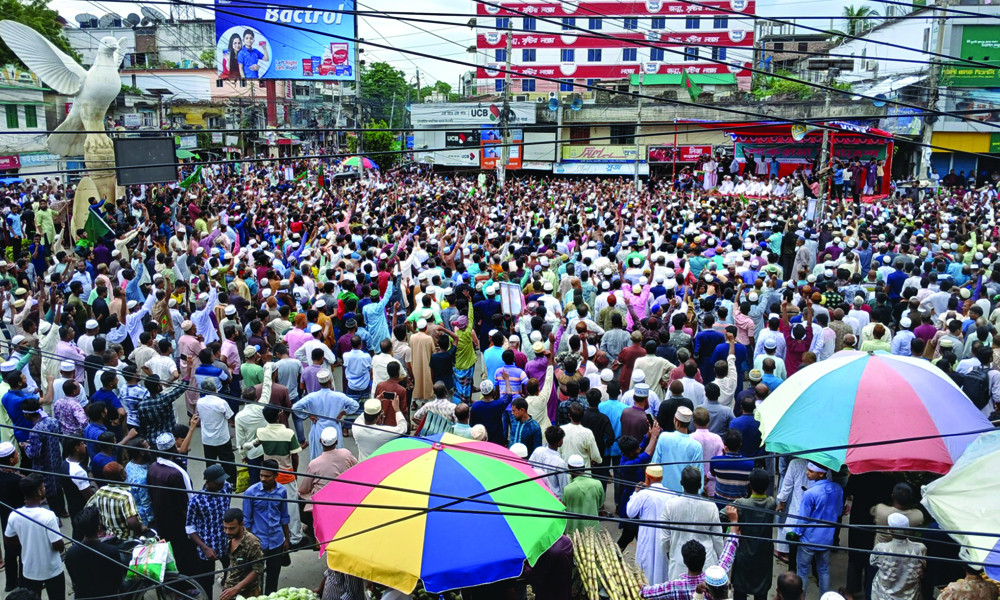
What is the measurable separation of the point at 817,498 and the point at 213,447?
5.23 meters

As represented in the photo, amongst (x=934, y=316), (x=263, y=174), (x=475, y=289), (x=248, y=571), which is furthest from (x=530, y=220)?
(x=263, y=174)

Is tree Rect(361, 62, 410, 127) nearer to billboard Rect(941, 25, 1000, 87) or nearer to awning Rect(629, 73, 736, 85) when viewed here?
awning Rect(629, 73, 736, 85)

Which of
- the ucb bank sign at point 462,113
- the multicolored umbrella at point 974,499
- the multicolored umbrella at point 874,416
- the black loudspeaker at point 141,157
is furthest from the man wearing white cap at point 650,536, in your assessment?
the ucb bank sign at point 462,113

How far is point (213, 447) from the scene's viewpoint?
7230 mm

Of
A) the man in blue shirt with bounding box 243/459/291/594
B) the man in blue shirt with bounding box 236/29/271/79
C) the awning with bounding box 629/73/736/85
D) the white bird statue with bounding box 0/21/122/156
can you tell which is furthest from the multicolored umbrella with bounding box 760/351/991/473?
the awning with bounding box 629/73/736/85

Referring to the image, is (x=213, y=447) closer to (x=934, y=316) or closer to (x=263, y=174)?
(x=934, y=316)

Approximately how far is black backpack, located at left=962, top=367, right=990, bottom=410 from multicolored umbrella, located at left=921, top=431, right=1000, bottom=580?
311cm

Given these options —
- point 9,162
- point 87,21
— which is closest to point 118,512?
point 9,162

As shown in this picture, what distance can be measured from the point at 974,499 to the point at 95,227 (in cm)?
1445

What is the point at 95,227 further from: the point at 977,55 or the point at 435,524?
the point at 977,55

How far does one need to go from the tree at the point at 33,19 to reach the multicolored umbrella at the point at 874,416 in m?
36.9

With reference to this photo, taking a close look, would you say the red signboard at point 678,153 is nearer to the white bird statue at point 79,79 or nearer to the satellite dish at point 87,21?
the white bird statue at point 79,79

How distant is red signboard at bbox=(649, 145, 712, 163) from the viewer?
125ft

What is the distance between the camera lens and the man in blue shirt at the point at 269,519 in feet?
18.5
